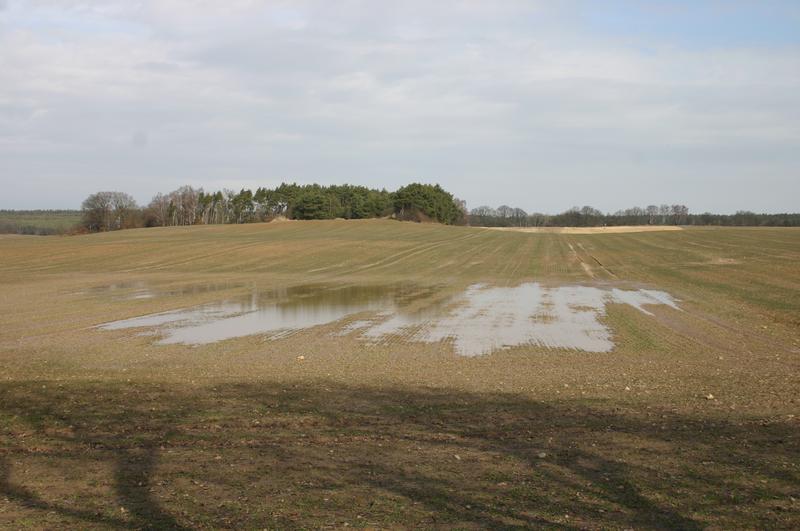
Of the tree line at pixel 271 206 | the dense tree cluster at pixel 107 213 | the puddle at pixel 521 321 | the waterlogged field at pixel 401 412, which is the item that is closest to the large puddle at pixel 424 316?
the puddle at pixel 521 321

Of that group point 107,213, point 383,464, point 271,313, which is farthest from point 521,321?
point 107,213

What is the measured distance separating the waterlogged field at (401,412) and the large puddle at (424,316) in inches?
7.4

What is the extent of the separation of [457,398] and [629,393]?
2.95 m

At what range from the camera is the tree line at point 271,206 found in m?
139

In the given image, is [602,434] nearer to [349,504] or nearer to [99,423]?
[349,504]

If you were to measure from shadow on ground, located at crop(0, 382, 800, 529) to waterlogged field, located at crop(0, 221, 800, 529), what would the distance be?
34 mm

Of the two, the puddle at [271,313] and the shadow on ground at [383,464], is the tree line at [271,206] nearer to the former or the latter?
the puddle at [271,313]

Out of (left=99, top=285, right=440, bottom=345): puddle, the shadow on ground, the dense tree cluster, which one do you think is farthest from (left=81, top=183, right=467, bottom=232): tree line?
the shadow on ground

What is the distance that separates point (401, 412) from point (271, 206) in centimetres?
15400

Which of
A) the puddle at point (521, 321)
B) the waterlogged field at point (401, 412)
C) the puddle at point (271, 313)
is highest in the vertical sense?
the waterlogged field at point (401, 412)

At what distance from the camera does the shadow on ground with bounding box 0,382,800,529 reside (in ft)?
20.5

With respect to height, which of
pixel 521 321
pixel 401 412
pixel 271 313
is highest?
pixel 401 412

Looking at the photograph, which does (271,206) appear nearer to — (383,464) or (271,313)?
(271,313)

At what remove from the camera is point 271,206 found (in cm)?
16038
